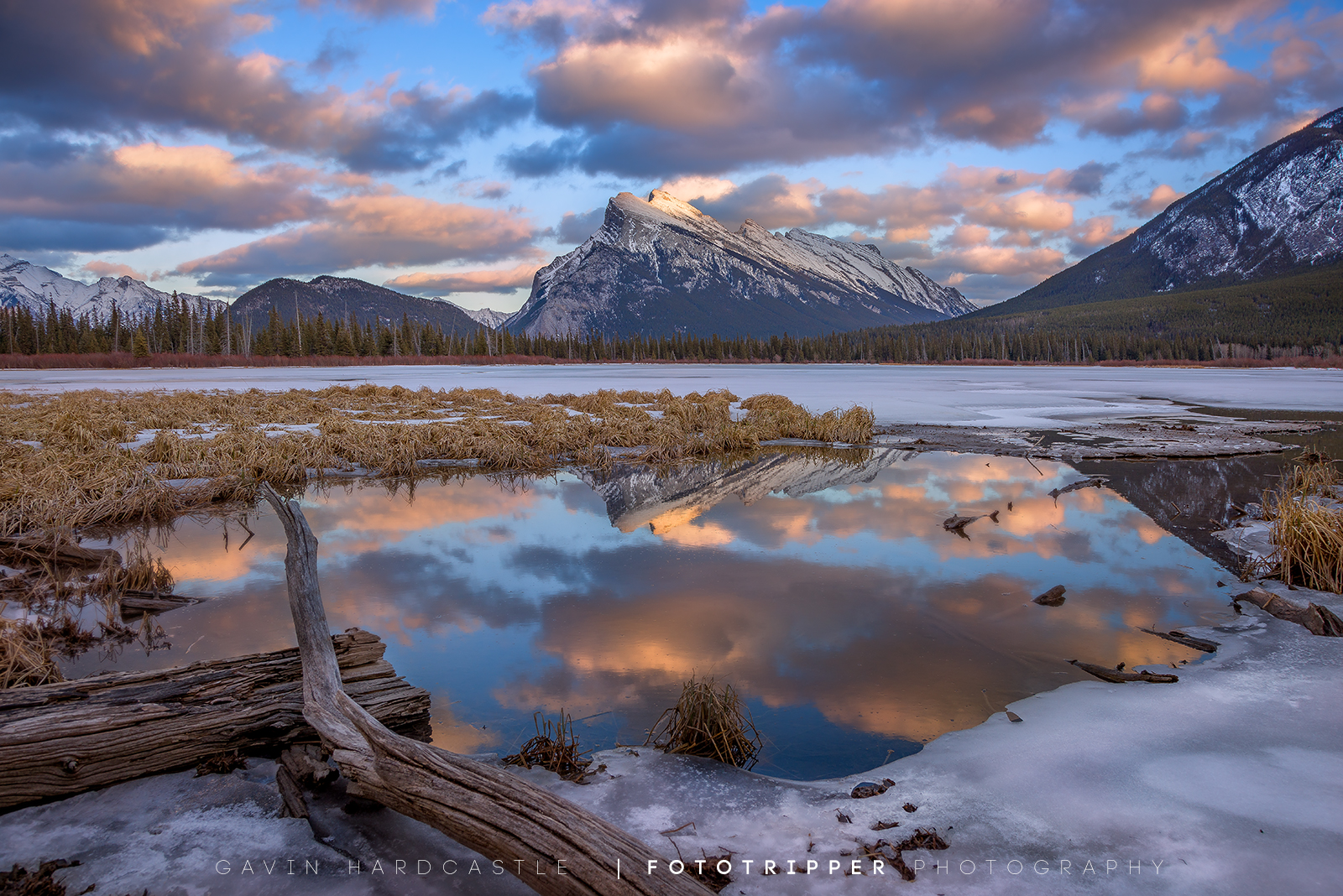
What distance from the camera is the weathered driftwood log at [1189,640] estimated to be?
5.49 m

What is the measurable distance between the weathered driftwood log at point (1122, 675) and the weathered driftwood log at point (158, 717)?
4.59 m

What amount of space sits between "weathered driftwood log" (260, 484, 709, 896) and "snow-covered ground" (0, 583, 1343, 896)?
185mm

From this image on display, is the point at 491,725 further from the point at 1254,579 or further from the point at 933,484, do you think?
the point at 933,484

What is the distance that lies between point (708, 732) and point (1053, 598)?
4.20 meters

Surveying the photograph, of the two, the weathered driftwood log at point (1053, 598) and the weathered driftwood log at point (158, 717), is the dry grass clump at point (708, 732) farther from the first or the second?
the weathered driftwood log at point (1053, 598)

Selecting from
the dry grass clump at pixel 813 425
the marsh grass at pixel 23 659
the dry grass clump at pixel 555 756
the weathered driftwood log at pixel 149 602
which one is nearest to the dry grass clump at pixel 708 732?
the dry grass clump at pixel 555 756

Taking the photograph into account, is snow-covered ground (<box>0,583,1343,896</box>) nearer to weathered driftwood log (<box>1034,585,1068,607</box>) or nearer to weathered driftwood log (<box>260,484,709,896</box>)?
weathered driftwood log (<box>260,484,709,896</box>)

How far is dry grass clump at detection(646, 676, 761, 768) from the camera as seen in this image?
4074 millimetres

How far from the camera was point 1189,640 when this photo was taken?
18.5 feet

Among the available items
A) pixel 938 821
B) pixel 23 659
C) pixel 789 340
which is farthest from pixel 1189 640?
pixel 789 340

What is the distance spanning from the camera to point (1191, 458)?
1455 cm

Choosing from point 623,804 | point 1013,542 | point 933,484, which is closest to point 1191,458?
point 933,484

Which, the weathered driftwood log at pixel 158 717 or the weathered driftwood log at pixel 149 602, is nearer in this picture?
the weathered driftwood log at pixel 158 717

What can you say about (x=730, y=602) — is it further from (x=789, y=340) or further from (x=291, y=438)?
(x=789, y=340)
